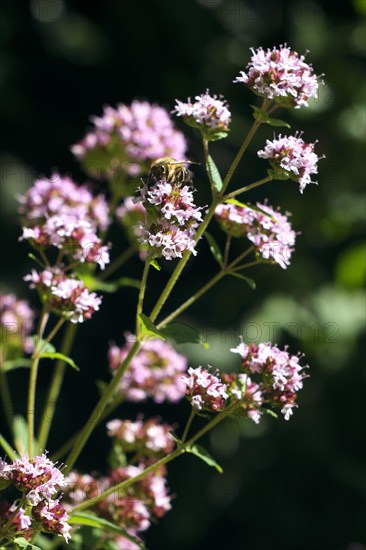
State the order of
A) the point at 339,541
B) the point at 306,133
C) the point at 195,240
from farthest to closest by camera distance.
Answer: the point at 306,133 → the point at 339,541 → the point at 195,240

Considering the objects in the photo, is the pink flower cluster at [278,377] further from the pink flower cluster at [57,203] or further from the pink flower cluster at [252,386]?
the pink flower cluster at [57,203]

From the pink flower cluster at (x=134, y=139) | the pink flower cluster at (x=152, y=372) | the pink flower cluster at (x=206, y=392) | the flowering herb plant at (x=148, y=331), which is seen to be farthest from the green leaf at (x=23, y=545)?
the pink flower cluster at (x=134, y=139)

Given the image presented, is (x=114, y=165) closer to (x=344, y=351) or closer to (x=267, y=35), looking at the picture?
(x=344, y=351)

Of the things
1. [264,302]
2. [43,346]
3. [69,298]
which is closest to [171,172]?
[69,298]

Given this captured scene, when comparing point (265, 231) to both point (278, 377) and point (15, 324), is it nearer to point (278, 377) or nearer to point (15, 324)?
point (278, 377)

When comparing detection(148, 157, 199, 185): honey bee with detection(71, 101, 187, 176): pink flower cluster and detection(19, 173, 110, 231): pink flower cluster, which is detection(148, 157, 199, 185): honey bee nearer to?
detection(19, 173, 110, 231): pink flower cluster

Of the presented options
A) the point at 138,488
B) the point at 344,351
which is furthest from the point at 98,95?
the point at 138,488

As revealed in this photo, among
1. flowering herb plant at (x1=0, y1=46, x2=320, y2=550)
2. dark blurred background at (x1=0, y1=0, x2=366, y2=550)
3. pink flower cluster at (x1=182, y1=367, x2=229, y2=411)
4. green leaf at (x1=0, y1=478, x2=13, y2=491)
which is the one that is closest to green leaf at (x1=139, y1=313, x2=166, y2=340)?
flowering herb plant at (x1=0, y1=46, x2=320, y2=550)
